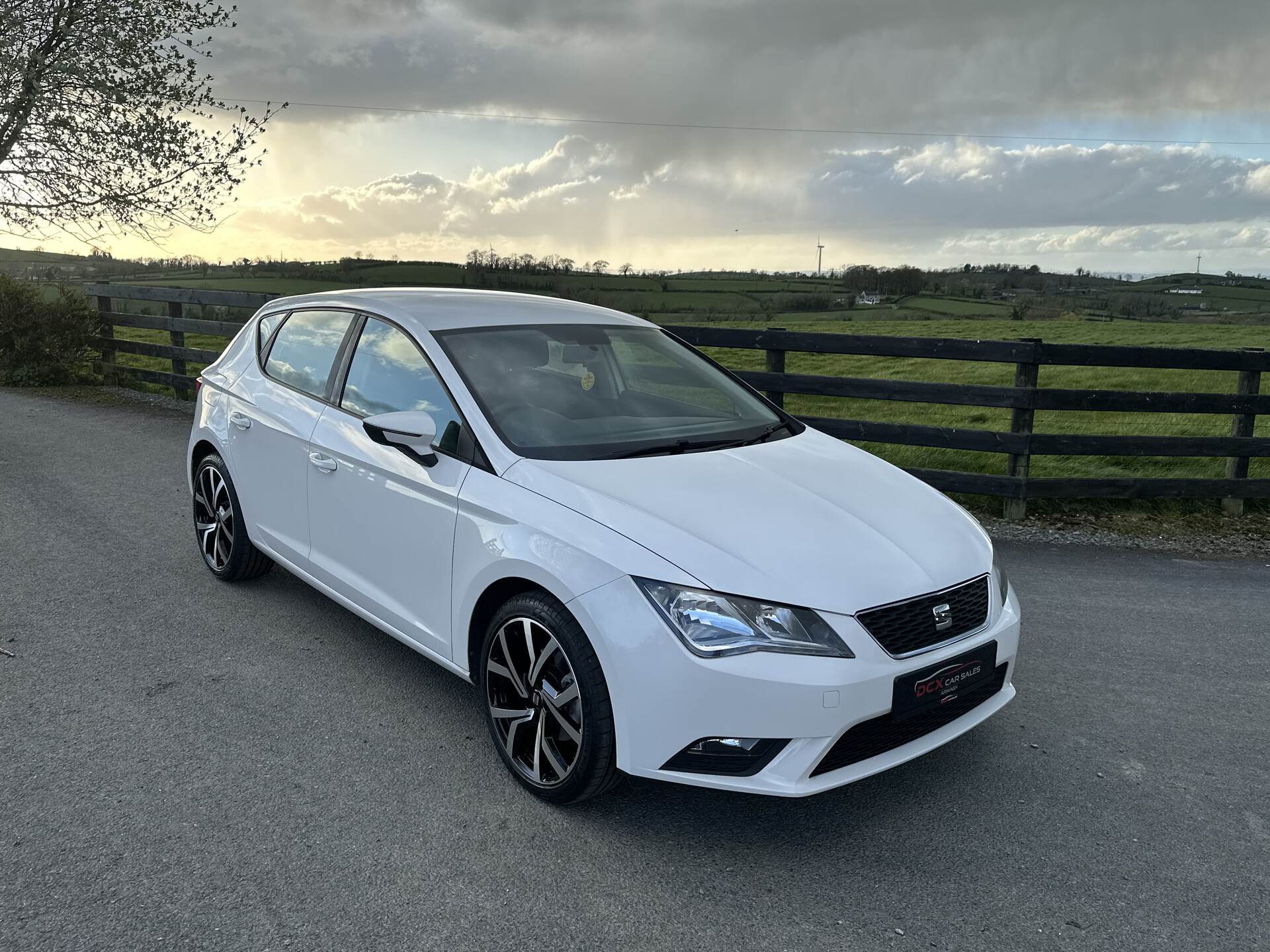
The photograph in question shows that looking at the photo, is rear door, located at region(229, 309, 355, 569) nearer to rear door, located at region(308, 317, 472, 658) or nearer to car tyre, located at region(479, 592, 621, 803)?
rear door, located at region(308, 317, 472, 658)

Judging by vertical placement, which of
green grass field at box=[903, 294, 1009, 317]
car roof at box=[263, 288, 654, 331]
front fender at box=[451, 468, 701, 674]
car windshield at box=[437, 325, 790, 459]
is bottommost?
front fender at box=[451, 468, 701, 674]

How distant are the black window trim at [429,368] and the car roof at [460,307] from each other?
48 millimetres

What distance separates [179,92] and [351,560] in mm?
12697

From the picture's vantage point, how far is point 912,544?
3.17 metres

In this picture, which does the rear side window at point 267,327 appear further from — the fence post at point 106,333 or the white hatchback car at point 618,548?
the fence post at point 106,333

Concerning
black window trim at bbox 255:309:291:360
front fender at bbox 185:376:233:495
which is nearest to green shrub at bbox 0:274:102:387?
front fender at bbox 185:376:233:495

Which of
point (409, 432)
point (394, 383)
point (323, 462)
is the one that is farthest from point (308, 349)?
point (409, 432)

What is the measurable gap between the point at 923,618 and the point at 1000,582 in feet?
2.07

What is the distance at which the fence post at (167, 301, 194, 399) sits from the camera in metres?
12.3

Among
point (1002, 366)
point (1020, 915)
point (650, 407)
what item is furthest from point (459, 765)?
point (1002, 366)

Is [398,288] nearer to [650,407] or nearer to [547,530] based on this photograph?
[650,407]

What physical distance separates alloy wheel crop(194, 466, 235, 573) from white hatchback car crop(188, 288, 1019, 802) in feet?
2.05

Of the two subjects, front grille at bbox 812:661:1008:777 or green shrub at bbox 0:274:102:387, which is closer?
front grille at bbox 812:661:1008:777

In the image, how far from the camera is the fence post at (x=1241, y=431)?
24.7ft
